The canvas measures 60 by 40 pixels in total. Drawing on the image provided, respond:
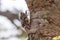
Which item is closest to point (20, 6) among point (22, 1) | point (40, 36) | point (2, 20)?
point (22, 1)

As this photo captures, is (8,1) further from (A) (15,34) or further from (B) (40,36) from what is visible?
(B) (40,36)

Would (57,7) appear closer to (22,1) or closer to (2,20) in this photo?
(22,1)

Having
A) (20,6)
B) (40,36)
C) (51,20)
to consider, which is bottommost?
(40,36)

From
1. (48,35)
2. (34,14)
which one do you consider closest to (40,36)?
(48,35)

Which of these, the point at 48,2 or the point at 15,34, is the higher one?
the point at 48,2

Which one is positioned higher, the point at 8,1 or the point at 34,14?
the point at 8,1
